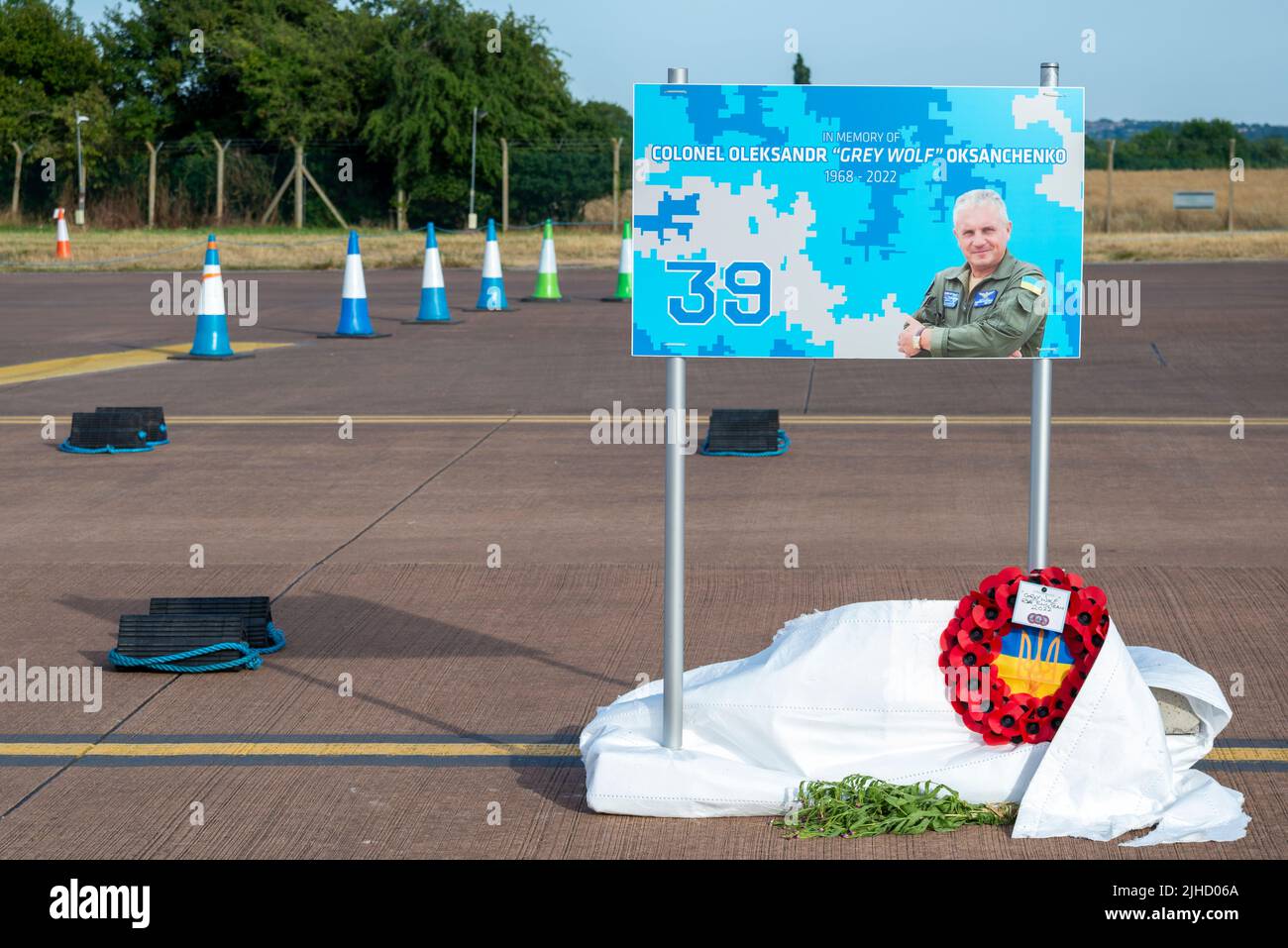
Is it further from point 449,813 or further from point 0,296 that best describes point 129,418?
point 0,296

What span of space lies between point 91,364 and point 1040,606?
12.3 metres

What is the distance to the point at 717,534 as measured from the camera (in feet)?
27.0

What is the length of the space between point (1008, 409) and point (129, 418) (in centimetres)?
600

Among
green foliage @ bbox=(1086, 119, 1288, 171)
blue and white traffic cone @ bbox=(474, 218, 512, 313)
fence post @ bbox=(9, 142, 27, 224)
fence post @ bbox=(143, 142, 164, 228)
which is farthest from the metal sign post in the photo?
fence post @ bbox=(9, 142, 27, 224)

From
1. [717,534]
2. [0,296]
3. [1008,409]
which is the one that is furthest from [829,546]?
[0,296]

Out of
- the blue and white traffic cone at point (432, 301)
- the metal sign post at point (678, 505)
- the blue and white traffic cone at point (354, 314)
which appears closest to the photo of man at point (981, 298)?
the metal sign post at point (678, 505)

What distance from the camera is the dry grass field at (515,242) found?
29.9m

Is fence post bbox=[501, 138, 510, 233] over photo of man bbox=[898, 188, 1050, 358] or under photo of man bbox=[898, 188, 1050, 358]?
over

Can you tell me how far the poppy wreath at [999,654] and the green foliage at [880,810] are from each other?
0.20 m

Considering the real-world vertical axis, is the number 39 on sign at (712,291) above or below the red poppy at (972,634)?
above

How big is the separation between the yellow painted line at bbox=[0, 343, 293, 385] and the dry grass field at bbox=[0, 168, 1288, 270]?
12737mm

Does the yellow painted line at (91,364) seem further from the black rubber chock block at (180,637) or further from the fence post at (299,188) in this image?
the fence post at (299,188)

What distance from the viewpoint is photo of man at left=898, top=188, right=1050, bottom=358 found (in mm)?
4520

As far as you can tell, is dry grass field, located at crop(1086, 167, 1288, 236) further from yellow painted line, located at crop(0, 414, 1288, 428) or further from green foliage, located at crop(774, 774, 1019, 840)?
green foliage, located at crop(774, 774, 1019, 840)
